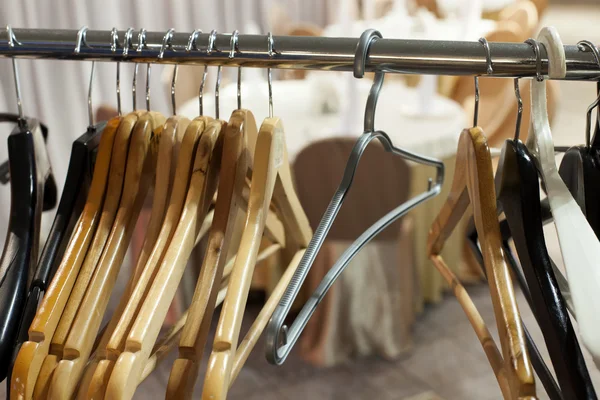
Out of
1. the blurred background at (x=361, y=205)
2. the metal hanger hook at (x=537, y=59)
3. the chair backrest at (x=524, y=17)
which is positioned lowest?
the blurred background at (x=361, y=205)

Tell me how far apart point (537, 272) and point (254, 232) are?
30 centimetres

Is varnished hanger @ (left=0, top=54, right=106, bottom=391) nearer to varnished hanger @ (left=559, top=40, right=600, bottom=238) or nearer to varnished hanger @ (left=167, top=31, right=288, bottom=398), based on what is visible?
varnished hanger @ (left=167, top=31, right=288, bottom=398)

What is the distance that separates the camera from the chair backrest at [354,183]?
1.48m

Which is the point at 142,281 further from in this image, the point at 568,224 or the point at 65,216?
the point at 568,224

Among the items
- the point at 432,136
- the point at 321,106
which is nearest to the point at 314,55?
the point at 432,136

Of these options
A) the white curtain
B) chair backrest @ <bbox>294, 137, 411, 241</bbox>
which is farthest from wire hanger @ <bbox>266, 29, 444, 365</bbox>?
the white curtain

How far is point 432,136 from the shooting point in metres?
1.67

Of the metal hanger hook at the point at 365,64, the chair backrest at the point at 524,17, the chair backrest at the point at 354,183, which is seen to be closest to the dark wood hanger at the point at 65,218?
the metal hanger hook at the point at 365,64

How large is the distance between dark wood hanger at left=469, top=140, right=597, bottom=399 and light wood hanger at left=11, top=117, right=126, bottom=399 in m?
0.48

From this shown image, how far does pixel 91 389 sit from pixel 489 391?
1147mm

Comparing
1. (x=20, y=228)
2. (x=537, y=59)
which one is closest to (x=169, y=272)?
(x=20, y=228)

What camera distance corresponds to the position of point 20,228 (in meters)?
0.68

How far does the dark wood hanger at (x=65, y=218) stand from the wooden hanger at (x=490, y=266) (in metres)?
0.48

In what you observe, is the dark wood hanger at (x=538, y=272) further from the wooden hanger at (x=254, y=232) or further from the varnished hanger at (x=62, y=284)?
the varnished hanger at (x=62, y=284)
